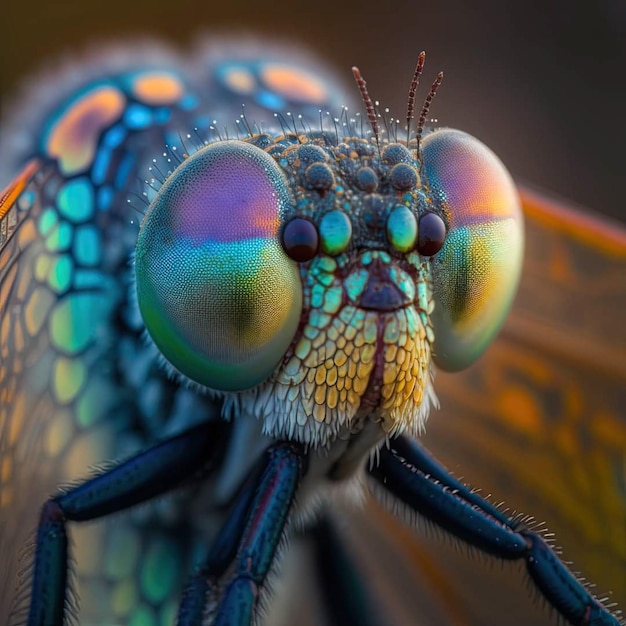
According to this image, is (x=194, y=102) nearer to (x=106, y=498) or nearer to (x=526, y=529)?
(x=106, y=498)

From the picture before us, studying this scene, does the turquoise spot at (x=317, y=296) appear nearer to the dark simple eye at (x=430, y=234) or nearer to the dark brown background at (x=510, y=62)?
the dark simple eye at (x=430, y=234)

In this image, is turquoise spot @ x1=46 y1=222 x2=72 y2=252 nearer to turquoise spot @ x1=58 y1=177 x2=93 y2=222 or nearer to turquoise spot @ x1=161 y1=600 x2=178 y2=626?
turquoise spot @ x1=58 y1=177 x2=93 y2=222

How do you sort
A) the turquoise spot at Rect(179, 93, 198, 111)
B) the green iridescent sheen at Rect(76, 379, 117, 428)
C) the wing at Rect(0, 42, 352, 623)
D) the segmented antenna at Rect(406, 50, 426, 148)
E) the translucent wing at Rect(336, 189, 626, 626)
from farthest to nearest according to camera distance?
1. the translucent wing at Rect(336, 189, 626, 626)
2. the turquoise spot at Rect(179, 93, 198, 111)
3. the green iridescent sheen at Rect(76, 379, 117, 428)
4. the wing at Rect(0, 42, 352, 623)
5. the segmented antenna at Rect(406, 50, 426, 148)

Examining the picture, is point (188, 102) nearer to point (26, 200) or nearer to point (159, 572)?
point (26, 200)

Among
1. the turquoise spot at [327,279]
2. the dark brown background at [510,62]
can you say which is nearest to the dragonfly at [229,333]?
the turquoise spot at [327,279]

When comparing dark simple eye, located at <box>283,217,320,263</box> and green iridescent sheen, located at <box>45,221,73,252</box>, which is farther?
green iridescent sheen, located at <box>45,221,73,252</box>

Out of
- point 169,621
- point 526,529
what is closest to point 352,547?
point 169,621

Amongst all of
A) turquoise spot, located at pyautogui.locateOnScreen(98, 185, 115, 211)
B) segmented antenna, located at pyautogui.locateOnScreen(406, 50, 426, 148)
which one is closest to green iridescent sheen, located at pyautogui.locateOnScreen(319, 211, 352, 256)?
segmented antenna, located at pyautogui.locateOnScreen(406, 50, 426, 148)
